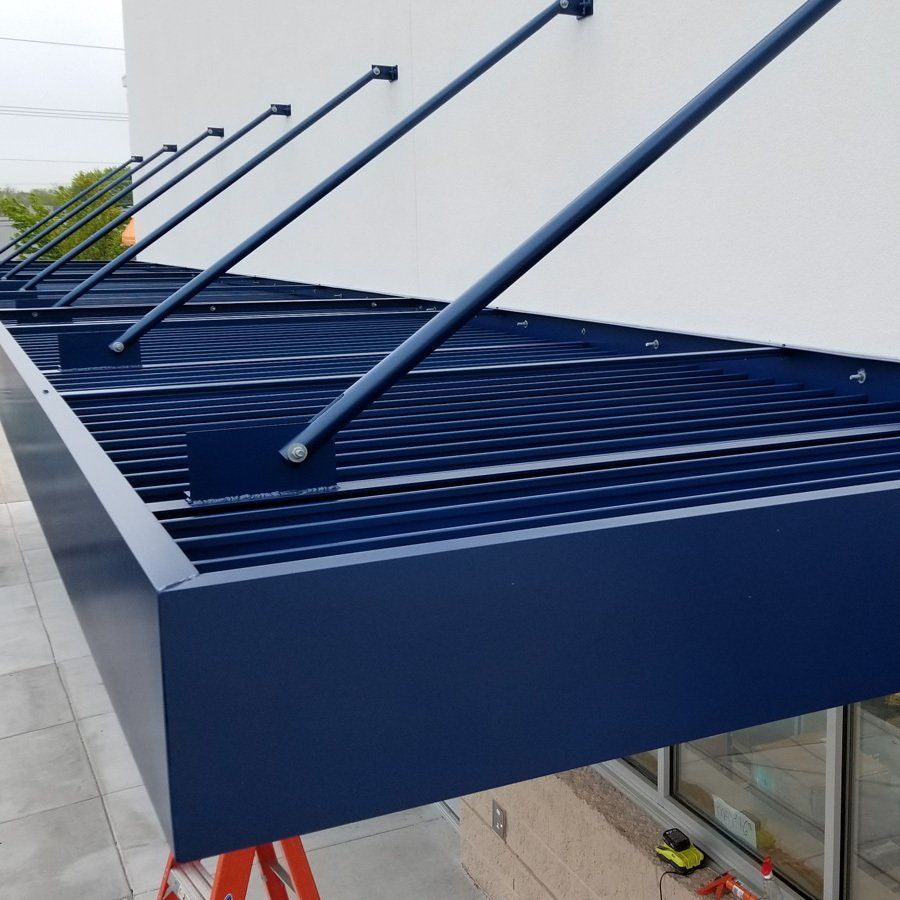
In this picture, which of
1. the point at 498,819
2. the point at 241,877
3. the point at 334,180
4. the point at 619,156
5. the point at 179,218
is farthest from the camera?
the point at 498,819

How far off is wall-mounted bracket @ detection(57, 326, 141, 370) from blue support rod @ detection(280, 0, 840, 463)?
1.72 metres

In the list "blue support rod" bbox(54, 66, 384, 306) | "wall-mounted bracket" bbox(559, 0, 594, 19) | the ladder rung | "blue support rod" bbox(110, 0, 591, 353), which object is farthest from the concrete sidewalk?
"wall-mounted bracket" bbox(559, 0, 594, 19)

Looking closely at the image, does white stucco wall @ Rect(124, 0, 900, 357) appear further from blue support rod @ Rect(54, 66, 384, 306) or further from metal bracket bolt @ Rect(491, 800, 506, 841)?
metal bracket bolt @ Rect(491, 800, 506, 841)

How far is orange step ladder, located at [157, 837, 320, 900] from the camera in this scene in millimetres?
4195

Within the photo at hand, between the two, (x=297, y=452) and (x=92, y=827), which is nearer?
(x=297, y=452)

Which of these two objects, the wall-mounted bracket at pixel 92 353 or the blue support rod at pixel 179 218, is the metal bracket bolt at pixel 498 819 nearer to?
the blue support rod at pixel 179 218

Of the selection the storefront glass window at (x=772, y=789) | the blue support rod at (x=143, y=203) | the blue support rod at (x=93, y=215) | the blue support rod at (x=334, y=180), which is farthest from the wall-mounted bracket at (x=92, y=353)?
the blue support rod at (x=93, y=215)

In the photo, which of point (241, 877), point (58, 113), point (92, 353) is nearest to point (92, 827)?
point (241, 877)

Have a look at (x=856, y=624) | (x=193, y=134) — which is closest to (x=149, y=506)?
(x=856, y=624)

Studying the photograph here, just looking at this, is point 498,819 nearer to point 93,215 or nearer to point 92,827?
point 92,827

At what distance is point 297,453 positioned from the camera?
1.76 m

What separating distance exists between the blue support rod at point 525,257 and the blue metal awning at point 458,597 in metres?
0.09

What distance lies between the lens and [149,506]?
5.64 feet

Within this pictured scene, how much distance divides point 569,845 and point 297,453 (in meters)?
4.09
